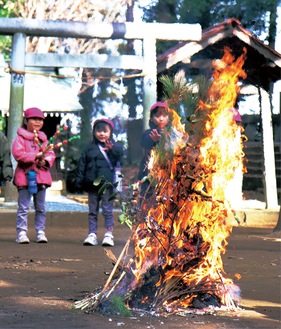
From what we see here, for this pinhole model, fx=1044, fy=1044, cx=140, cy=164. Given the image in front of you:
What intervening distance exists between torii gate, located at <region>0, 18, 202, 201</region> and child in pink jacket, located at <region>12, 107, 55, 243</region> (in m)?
5.35

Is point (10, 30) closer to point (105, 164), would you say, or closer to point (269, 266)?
point (105, 164)

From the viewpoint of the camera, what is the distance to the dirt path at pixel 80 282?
7.10 metres

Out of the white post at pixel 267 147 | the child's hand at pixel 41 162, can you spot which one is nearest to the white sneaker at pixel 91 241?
the child's hand at pixel 41 162

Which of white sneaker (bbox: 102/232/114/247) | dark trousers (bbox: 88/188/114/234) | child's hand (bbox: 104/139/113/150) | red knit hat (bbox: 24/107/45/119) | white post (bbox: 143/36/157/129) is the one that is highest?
white post (bbox: 143/36/157/129)

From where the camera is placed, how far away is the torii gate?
19453 millimetres

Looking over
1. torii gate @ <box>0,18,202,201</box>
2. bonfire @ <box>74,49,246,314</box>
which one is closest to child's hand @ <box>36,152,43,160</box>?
torii gate @ <box>0,18,202,201</box>

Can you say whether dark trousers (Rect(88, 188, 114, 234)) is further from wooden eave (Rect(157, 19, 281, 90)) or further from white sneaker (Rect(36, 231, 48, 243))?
wooden eave (Rect(157, 19, 281, 90))

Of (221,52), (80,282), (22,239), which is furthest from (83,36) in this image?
(80,282)

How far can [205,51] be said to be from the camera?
2189 cm

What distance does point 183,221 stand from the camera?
24.7 feet

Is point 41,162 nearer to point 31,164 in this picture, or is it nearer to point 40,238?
point 31,164

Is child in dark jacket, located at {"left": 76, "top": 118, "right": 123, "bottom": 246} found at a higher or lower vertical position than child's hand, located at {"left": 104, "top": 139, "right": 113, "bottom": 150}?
lower

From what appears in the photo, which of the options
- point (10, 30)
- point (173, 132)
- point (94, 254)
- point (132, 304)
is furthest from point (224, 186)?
Answer: point (10, 30)

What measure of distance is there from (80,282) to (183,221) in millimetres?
2153
